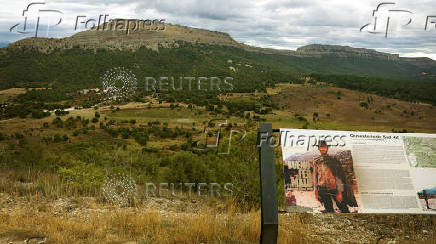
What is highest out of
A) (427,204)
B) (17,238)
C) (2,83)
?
(2,83)

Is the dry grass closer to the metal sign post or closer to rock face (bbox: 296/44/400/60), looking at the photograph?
the metal sign post

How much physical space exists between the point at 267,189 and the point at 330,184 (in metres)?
0.76

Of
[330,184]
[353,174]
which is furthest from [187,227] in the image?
[353,174]

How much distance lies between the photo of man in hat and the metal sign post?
0.54m

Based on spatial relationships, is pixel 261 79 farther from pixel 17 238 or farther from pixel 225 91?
pixel 17 238

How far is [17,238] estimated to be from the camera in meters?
4.22

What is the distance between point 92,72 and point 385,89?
44.5m

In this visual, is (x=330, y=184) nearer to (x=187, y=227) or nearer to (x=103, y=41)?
(x=187, y=227)

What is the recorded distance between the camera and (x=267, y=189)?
10.7ft

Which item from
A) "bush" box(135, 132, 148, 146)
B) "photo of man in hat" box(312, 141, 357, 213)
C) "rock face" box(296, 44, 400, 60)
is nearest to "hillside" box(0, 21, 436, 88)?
"rock face" box(296, 44, 400, 60)

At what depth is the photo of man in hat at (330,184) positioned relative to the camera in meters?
3.49

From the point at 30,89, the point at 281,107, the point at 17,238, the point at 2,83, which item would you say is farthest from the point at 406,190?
the point at 2,83

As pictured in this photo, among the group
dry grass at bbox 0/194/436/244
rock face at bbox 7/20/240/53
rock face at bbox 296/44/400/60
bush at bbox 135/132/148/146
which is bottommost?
bush at bbox 135/132/148/146

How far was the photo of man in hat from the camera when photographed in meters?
3.49
